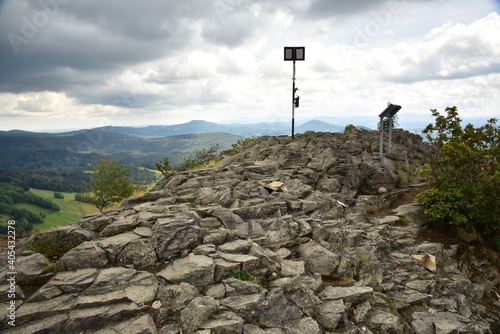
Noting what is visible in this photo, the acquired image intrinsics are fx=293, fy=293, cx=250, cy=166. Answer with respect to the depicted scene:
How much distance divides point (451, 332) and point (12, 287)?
1663 cm

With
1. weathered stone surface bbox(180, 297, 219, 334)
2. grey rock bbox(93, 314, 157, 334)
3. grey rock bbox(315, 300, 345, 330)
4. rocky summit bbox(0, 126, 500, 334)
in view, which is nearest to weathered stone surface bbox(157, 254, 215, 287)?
rocky summit bbox(0, 126, 500, 334)

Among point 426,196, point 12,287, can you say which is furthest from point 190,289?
point 426,196

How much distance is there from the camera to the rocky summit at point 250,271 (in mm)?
9789

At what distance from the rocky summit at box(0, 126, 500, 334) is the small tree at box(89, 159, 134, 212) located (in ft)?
96.2

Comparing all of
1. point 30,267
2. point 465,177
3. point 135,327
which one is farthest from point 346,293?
point 465,177

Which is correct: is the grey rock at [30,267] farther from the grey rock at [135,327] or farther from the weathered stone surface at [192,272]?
the weathered stone surface at [192,272]

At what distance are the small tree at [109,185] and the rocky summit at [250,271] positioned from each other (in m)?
29.3

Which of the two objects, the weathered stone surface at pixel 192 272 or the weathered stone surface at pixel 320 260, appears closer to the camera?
the weathered stone surface at pixel 192 272

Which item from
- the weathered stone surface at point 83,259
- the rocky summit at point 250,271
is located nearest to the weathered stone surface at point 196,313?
the rocky summit at point 250,271

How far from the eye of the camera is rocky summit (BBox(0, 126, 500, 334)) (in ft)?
32.1

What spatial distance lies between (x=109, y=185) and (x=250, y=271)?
134 ft

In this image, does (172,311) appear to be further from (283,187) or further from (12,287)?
(283,187)

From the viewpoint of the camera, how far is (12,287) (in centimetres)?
1016

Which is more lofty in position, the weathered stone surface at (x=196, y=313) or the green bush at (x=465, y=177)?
the green bush at (x=465, y=177)
